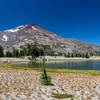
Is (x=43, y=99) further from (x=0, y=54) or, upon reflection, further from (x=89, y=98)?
(x=0, y=54)

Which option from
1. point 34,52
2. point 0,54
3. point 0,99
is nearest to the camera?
point 0,99

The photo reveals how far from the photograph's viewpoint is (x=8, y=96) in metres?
9.80

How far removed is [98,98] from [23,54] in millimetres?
171358

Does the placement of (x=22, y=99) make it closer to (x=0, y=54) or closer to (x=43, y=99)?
(x=43, y=99)

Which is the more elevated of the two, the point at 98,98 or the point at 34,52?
the point at 34,52

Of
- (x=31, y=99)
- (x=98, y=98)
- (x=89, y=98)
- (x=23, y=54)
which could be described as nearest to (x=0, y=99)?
(x=31, y=99)

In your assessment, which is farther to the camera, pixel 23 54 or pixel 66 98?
pixel 23 54

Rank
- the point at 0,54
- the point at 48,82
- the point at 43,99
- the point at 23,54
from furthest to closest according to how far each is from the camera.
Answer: the point at 23,54, the point at 0,54, the point at 48,82, the point at 43,99

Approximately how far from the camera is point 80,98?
10.0 meters

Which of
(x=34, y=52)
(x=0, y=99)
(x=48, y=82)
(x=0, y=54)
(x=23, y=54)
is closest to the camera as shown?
(x=0, y=99)

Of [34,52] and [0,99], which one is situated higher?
[34,52]

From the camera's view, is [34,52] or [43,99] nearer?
[43,99]

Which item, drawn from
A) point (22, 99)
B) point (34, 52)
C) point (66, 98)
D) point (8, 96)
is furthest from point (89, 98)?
point (34, 52)

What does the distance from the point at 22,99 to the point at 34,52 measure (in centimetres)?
8616
